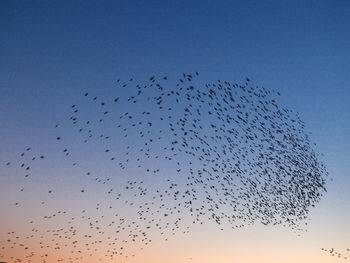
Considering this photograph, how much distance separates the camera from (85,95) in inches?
664

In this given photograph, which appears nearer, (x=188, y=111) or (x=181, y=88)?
(x=181, y=88)

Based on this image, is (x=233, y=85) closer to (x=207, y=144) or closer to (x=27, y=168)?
(x=207, y=144)

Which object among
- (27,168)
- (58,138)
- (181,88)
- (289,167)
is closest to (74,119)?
(58,138)

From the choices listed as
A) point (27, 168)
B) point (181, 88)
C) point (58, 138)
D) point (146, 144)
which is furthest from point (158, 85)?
point (27, 168)

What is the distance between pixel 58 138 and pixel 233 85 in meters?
8.75

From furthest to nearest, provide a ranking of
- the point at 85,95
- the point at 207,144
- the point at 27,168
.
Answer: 1. the point at 207,144
2. the point at 27,168
3. the point at 85,95

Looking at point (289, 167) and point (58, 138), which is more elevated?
point (58, 138)

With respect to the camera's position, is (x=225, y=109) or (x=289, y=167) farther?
(x=289, y=167)

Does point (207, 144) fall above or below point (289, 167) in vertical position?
above

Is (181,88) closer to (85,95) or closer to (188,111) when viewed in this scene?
(188,111)

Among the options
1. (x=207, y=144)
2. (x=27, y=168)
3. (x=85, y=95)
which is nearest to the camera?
(x=85, y=95)

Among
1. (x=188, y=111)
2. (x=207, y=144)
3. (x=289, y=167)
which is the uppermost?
(x=188, y=111)

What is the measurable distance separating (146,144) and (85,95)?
12.2ft

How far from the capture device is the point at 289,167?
67.4 ft
